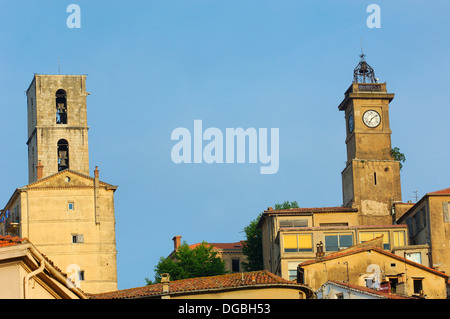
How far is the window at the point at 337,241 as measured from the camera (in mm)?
76250

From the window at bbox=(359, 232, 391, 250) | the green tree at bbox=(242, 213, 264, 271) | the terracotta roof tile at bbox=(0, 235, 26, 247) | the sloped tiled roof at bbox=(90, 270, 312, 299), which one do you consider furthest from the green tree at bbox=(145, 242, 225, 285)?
the terracotta roof tile at bbox=(0, 235, 26, 247)

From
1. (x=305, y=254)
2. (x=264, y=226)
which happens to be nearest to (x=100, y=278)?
(x=264, y=226)

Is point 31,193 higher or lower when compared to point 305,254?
higher

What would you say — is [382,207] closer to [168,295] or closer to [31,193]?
[31,193]

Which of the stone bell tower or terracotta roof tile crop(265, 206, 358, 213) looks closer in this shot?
terracotta roof tile crop(265, 206, 358, 213)

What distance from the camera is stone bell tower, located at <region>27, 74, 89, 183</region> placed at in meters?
98.7

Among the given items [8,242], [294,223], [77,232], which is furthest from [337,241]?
[8,242]

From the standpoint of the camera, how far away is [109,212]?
9119 cm

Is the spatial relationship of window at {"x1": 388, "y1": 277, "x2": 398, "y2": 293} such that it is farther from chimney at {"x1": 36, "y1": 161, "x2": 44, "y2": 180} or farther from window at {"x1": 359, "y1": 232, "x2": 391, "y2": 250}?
chimney at {"x1": 36, "y1": 161, "x2": 44, "y2": 180}

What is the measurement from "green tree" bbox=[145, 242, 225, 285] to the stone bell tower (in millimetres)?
11834
